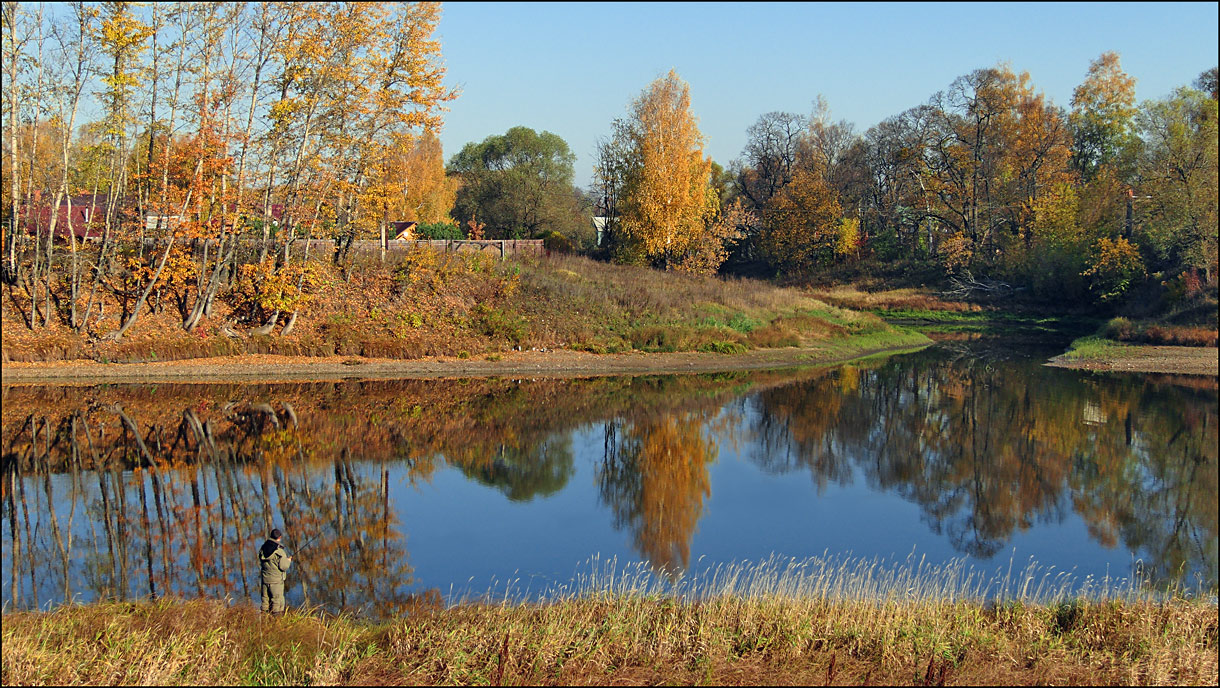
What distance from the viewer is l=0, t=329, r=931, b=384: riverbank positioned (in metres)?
28.7

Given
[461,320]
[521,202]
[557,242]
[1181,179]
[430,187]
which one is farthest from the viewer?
[430,187]

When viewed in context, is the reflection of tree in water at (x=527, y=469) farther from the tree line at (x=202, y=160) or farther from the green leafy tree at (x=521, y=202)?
the green leafy tree at (x=521, y=202)

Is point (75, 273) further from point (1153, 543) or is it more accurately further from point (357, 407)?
point (1153, 543)

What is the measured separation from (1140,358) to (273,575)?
108 ft

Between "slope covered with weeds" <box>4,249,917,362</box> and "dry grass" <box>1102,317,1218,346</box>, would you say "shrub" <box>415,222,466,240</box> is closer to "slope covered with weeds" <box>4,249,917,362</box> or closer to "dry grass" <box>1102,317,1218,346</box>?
"slope covered with weeds" <box>4,249,917,362</box>

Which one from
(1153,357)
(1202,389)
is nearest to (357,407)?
(1202,389)

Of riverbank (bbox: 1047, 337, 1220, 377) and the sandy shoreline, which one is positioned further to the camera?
riverbank (bbox: 1047, 337, 1220, 377)

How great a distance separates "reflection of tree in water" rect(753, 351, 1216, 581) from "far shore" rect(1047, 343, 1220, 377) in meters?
1.98

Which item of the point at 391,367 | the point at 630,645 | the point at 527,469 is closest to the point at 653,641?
the point at 630,645

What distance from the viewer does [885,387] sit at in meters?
32.1

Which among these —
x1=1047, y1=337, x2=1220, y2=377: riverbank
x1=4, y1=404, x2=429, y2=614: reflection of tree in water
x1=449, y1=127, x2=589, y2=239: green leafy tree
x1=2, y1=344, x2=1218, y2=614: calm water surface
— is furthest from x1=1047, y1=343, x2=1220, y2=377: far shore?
x1=449, y1=127, x2=589, y2=239: green leafy tree

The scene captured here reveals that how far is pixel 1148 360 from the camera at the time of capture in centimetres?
3309

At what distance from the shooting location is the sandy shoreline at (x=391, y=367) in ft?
93.8

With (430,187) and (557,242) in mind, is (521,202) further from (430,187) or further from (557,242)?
(430,187)
